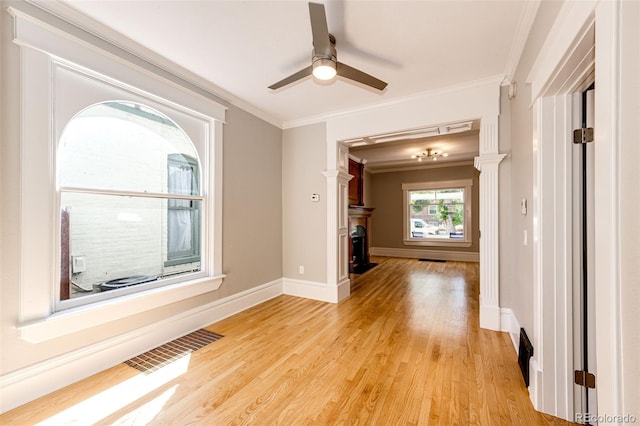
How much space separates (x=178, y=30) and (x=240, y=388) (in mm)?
2732

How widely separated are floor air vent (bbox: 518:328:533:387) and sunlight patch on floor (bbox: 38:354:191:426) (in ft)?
8.04

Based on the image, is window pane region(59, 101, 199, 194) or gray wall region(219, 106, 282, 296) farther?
gray wall region(219, 106, 282, 296)

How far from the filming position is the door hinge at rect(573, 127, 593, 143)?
1.43 meters

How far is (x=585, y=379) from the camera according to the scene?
144 centimetres

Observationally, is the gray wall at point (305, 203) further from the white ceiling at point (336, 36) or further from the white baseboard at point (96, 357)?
the white baseboard at point (96, 357)

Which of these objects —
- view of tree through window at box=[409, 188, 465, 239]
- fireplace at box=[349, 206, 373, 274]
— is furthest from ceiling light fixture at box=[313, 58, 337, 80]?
view of tree through window at box=[409, 188, 465, 239]

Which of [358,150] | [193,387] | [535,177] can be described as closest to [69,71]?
[193,387]

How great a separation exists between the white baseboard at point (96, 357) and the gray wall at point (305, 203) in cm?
120

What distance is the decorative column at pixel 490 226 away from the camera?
8.87 feet

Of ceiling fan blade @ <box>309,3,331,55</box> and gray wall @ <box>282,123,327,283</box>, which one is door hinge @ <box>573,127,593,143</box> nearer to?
ceiling fan blade @ <box>309,3,331,55</box>

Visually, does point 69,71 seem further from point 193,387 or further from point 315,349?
point 315,349

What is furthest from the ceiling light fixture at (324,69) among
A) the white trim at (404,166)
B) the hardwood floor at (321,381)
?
the white trim at (404,166)

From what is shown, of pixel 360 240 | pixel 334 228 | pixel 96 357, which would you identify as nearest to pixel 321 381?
pixel 96 357

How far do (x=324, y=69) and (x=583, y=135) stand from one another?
163 cm
